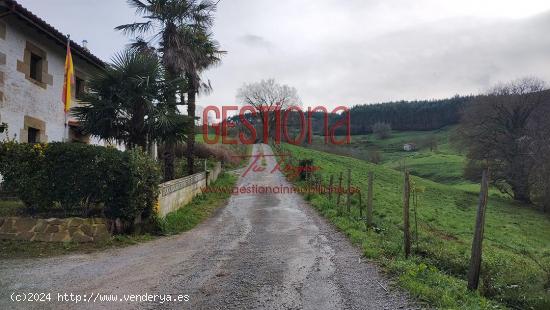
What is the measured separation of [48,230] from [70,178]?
1215 mm

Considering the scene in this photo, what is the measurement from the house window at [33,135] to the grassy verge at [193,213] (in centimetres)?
589

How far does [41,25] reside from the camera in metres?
13.3

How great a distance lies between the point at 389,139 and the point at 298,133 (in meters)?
49.8

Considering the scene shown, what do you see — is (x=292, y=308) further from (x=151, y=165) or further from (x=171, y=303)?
(x=151, y=165)

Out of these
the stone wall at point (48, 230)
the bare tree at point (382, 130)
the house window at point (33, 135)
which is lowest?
the stone wall at point (48, 230)

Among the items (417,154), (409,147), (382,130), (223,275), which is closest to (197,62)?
(223,275)

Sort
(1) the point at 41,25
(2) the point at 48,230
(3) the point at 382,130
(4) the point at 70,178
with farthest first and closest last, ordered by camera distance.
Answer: (3) the point at 382,130 < (1) the point at 41,25 < (4) the point at 70,178 < (2) the point at 48,230

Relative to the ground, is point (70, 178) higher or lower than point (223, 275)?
higher

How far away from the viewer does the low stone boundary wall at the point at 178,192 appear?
39.6 ft

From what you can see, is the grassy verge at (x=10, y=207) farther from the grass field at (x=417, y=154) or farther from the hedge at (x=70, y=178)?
the grass field at (x=417, y=154)

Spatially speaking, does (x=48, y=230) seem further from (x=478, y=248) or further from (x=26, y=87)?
(x=478, y=248)

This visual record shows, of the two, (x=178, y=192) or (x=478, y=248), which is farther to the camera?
(x=178, y=192)

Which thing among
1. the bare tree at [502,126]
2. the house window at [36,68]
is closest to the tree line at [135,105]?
the house window at [36,68]

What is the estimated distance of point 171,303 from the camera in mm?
5297
